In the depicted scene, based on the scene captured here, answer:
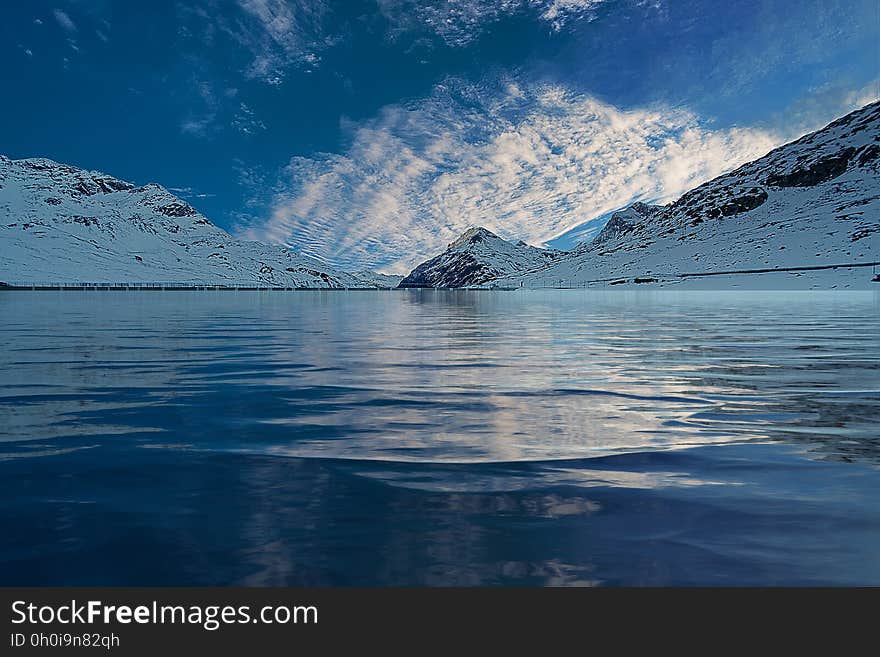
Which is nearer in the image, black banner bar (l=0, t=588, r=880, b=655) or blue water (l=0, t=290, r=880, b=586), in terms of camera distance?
black banner bar (l=0, t=588, r=880, b=655)

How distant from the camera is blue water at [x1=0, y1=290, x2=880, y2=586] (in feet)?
17.2

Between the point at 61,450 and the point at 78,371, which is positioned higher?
the point at 78,371

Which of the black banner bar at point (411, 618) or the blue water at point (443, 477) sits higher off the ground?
the blue water at point (443, 477)

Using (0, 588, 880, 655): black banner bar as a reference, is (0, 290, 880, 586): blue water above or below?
above

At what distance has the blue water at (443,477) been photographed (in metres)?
5.25

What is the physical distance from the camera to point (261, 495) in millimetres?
7078

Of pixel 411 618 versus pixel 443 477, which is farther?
pixel 443 477

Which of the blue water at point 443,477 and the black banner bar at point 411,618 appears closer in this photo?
the black banner bar at point 411,618

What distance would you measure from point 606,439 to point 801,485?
114 inches

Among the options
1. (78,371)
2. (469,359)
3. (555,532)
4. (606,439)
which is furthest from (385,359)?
(555,532)

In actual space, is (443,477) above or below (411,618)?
above

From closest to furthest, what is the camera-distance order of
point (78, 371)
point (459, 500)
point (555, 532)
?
point (555, 532), point (459, 500), point (78, 371)

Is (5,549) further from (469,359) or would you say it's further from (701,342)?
(701,342)

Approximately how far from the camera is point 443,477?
770 centimetres
